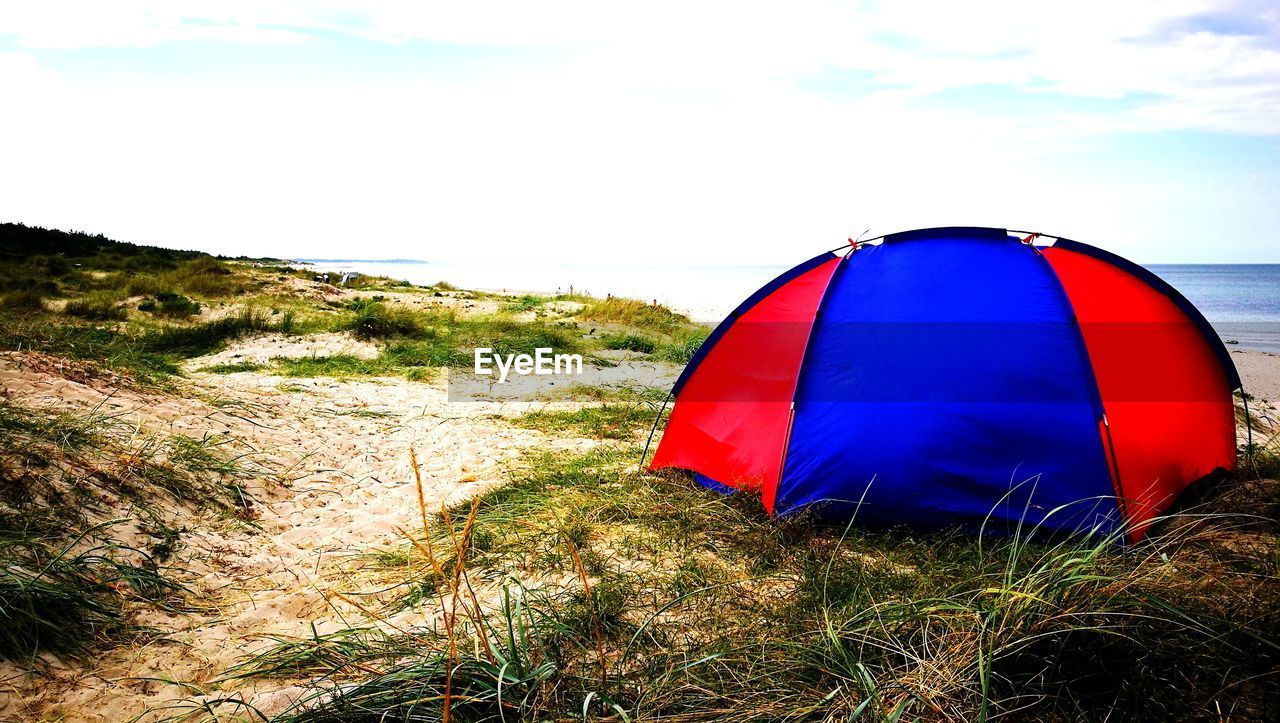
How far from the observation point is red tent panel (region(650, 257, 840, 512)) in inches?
187

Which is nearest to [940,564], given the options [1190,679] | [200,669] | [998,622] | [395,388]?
[998,622]

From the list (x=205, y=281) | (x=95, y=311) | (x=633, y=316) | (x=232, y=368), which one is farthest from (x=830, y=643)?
(x=205, y=281)

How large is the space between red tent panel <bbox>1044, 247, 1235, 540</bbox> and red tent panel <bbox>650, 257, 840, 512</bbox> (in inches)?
68.2

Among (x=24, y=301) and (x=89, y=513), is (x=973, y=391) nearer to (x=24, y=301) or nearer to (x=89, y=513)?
(x=89, y=513)

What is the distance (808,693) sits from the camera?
7.77 ft

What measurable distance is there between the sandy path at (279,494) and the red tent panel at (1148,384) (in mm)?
4016

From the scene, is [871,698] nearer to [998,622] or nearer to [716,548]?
[998,622]

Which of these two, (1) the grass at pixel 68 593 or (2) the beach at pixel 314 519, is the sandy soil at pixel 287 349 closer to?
(2) the beach at pixel 314 519

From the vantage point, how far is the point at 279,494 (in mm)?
5145

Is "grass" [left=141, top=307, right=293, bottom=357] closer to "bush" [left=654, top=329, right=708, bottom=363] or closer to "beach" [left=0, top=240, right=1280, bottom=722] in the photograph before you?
"beach" [left=0, top=240, right=1280, bottom=722]

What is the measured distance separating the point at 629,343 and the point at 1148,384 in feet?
29.5

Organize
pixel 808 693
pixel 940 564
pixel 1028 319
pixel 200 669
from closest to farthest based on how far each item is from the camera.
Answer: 1. pixel 808 693
2. pixel 200 669
3. pixel 940 564
4. pixel 1028 319

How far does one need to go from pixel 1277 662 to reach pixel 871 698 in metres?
1.38

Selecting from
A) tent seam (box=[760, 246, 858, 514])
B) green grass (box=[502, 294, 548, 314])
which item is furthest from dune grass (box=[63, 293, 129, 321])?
tent seam (box=[760, 246, 858, 514])
